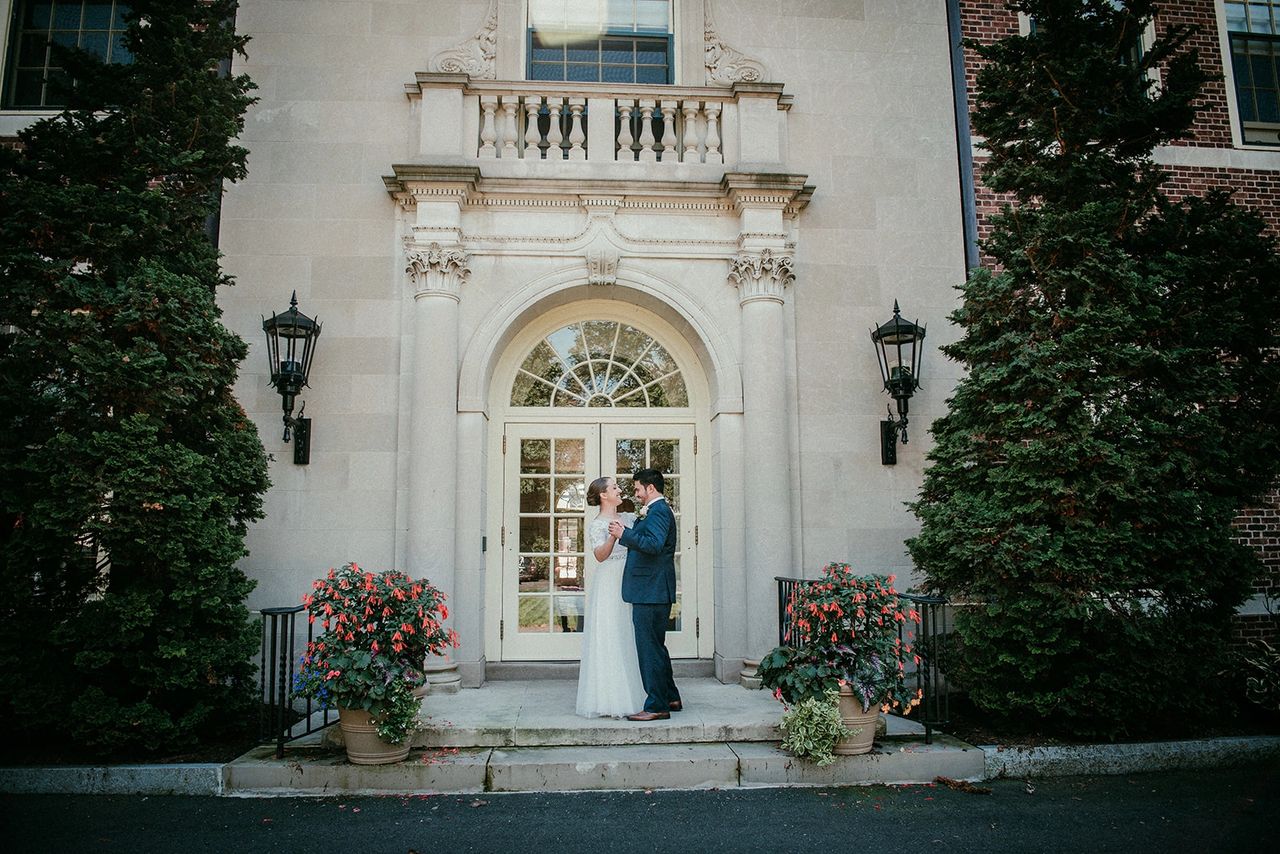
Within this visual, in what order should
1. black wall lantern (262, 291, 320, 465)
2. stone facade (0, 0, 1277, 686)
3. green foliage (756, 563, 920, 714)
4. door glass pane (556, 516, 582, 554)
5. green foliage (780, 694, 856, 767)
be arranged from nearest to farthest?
green foliage (780, 694, 856, 767) → green foliage (756, 563, 920, 714) → black wall lantern (262, 291, 320, 465) → stone facade (0, 0, 1277, 686) → door glass pane (556, 516, 582, 554)

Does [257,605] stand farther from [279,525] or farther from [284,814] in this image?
[284,814]

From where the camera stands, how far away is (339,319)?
7.28m

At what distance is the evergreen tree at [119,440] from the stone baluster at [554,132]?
310cm

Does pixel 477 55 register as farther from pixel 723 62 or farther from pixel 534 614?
pixel 534 614

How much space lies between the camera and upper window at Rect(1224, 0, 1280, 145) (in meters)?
8.94

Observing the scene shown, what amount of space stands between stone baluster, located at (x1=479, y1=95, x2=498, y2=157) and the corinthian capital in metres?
1.10

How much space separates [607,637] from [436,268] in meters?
3.79

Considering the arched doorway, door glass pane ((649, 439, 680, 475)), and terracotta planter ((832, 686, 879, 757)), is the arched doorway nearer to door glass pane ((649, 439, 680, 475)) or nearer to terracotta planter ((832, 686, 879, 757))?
door glass pane ((649, 439, 680, 475))

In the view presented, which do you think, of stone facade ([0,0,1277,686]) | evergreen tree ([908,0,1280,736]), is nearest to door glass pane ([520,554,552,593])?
stone facade ([0,0,1277,686])

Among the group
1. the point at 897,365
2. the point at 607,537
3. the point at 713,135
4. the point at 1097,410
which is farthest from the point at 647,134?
the point at 1097,410

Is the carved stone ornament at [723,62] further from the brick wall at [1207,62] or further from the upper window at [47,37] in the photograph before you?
the upper window at [47,37]

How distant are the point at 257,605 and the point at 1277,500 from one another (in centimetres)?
1051

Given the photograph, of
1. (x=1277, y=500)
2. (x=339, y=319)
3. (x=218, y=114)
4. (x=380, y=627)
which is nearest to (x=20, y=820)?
(x=380, y=627)

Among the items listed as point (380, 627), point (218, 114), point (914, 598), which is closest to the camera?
point (380, 627)
